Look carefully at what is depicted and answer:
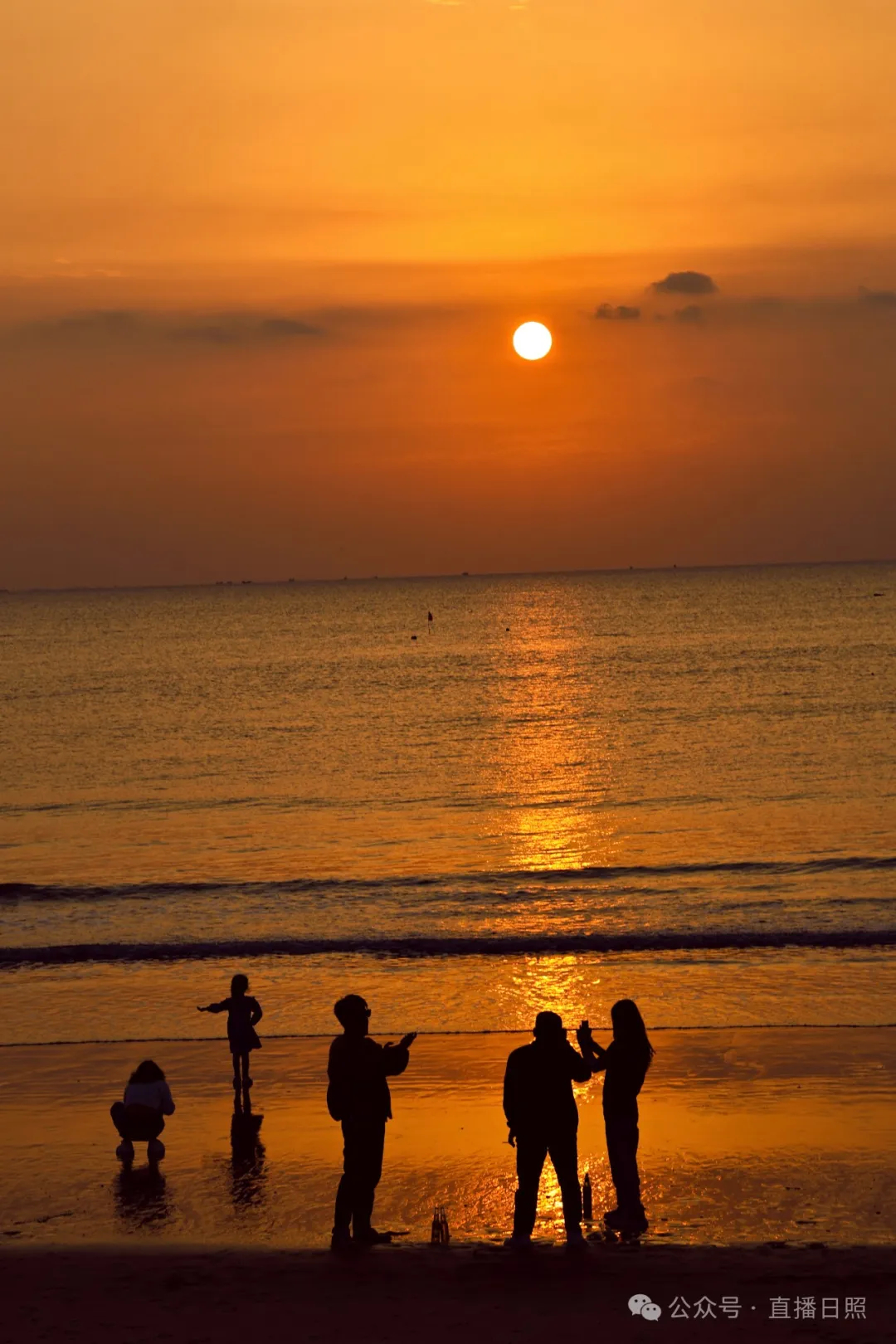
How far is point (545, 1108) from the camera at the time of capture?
32.7ft

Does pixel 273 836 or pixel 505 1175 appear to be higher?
pixel 273 836

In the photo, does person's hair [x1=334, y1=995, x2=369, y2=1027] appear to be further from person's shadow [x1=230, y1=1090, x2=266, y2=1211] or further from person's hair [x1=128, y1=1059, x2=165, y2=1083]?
person's hair [x1=128, y1=1059, x2=165, y2=1083]

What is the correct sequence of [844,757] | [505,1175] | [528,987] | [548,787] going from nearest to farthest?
[505,1175]
[528,987]
[548,787]
[844,757]

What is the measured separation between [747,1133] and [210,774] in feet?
133

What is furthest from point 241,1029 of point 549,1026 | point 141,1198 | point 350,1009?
point 549,1026

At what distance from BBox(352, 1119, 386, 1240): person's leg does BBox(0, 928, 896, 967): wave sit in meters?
13.7

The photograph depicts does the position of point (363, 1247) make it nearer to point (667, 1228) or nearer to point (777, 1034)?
point (667, 1228)

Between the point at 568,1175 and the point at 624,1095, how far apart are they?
0.91 meters

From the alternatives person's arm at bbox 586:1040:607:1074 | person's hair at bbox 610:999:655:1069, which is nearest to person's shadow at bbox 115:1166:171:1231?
person's arm at bbox 586:1040:607:1074

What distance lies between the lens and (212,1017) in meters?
19.5

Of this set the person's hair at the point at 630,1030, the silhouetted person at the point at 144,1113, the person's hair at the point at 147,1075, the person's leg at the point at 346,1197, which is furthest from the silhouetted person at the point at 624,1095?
the person's hair at the point at 147,1075

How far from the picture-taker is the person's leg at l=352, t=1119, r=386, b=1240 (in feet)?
33.2

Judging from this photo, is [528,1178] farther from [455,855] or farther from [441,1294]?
[455,855]

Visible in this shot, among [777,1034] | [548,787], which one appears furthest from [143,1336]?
[548,787]
